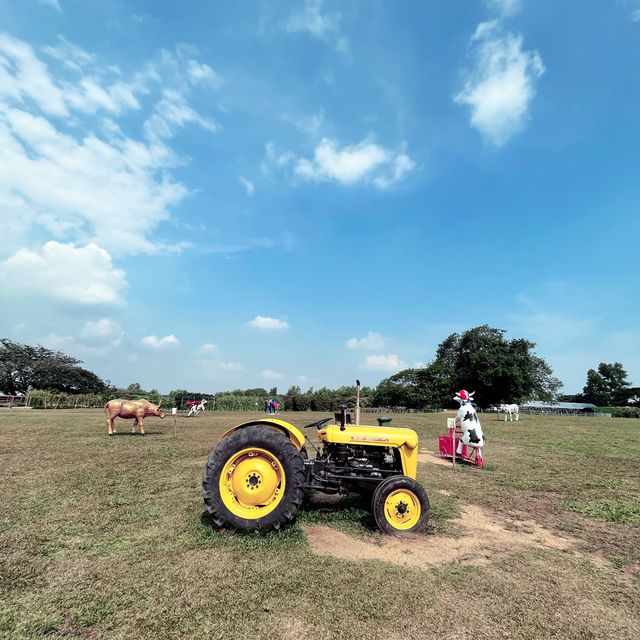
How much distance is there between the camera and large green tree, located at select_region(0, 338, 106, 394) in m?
52.2

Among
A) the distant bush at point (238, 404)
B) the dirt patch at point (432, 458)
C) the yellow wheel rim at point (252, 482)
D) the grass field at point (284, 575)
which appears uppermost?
the distant bush at point (238, 404)

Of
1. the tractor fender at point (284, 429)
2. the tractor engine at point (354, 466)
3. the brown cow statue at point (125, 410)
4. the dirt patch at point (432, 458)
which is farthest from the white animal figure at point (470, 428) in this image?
the brown cow statue at point (125, 410)

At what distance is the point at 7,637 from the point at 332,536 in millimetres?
3134

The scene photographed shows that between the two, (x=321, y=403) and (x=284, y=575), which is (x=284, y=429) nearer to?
(x=284, y=575)

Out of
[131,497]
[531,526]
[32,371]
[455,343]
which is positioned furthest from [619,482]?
[32,371]

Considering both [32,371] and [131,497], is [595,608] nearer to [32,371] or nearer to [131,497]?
[131,497]

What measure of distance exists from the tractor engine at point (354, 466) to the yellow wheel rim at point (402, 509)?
14.2 inches

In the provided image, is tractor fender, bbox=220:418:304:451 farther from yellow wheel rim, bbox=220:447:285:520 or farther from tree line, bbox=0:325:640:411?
tree line, bbox=0:325:640:411

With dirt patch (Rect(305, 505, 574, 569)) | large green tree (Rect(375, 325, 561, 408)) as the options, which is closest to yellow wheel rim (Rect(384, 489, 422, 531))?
dirt patch (Rect(305, 505, 574, 569))

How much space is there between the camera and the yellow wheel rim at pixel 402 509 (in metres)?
4.88

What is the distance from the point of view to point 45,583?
11.2 feet

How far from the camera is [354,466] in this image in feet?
17.9

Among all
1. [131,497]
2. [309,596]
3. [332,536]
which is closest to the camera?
[309,596]

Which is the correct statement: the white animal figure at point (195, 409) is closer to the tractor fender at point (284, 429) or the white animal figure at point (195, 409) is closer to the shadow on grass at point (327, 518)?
the shadow on grass at point (327, 518)
